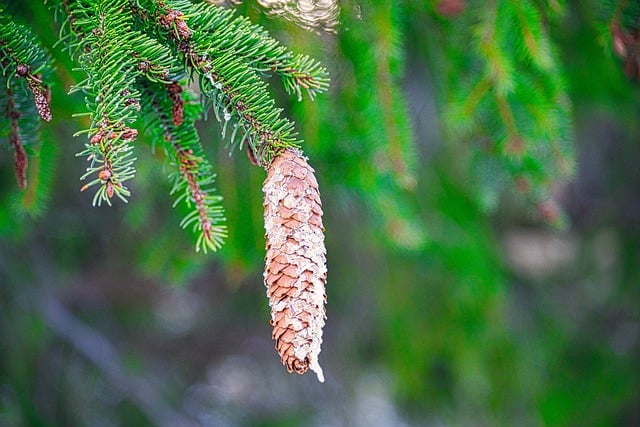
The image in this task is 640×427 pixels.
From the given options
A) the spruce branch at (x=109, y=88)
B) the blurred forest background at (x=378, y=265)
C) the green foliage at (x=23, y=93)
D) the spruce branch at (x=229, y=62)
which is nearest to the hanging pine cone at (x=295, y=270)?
the spruce branch at (x=229, y=62)

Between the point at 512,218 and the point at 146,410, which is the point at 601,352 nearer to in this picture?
the point at 512,218

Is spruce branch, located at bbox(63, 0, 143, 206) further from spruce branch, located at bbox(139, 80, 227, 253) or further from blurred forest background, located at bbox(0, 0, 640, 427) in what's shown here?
blurred forest background, located at bbox(0, 0, 640, 427)

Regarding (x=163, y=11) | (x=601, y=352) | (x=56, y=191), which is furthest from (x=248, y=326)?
(x=163, y=11)

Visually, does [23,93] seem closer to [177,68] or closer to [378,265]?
[177,68]

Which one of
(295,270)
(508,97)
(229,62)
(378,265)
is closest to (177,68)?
(229,62)

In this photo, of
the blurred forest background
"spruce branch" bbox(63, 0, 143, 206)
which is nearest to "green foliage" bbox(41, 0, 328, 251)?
"spruce branch" bbox(63, 0, 143, 206)

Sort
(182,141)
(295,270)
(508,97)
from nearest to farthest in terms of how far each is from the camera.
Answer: (295,270), (182,141), (508,97)

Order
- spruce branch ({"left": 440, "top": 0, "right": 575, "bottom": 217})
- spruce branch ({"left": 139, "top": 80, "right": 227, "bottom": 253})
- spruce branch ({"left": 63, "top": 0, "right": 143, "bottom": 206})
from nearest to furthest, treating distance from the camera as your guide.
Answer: spruce branch ({"left": 63, "top": 0, "right": 143, "bottom": 206}) < spruce branch ({"left": 139, "top": 80, "right": 227, "bottom": 253}) < spruce branch ({"left": 440, "top": 0, "right": 575, "bottom": 217})
